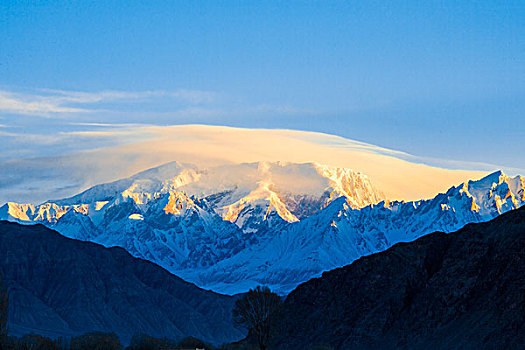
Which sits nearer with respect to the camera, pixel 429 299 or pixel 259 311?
pixel 259 311

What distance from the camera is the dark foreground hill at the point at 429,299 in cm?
15025

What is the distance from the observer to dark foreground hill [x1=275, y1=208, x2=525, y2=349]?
150250 millimetres

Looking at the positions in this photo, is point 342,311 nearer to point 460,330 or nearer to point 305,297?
point 305,297

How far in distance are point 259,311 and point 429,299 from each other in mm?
34735

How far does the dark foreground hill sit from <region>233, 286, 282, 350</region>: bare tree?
18.6 meters

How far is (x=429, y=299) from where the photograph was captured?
17062cm

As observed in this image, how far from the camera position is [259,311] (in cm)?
15738

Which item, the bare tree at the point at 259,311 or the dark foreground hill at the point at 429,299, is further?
the bare tree at the point at 259,311

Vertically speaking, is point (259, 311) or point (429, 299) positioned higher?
point (259, 311)

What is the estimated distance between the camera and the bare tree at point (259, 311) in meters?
157

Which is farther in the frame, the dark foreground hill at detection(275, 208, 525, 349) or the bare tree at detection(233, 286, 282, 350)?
the bare tree at detection(233, 286, 282, 350)

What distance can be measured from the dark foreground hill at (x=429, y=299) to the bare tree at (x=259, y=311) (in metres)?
18.6

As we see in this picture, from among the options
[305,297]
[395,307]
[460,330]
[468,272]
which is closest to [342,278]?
[305,297]

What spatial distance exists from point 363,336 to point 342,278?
2715cm
